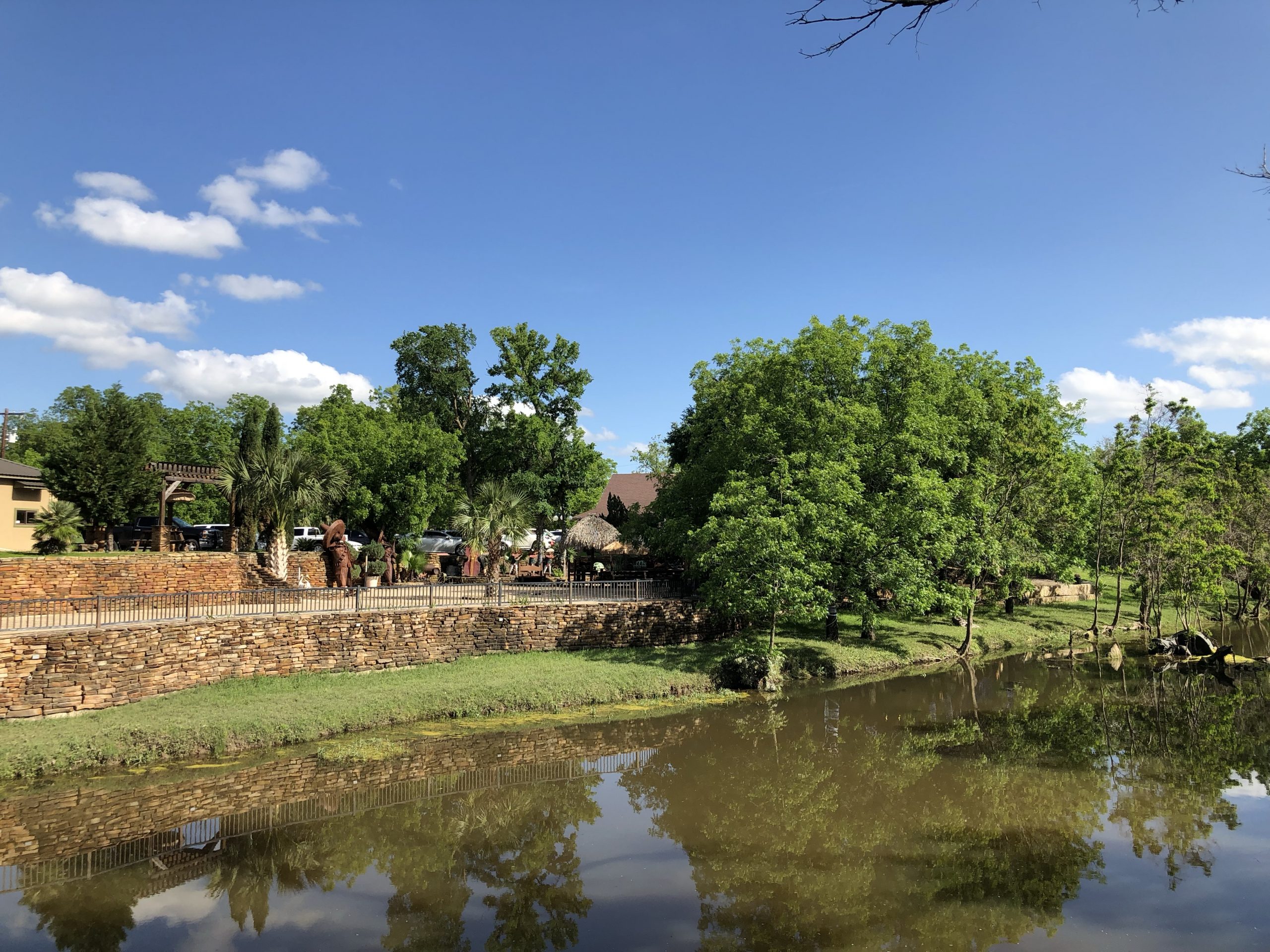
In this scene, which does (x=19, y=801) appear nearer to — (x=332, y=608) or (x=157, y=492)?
(x=332, y=608)

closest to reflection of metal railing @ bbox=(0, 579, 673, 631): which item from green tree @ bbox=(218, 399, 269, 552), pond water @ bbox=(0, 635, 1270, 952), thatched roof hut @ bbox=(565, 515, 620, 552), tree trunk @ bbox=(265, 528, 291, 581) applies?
tree trunk @ bbox=(265, 528, 291, 581)

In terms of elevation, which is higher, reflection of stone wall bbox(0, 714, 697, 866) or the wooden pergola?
the wooden pergola

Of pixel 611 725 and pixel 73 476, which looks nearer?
pixel 611 725

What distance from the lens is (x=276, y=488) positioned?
24.5 meters

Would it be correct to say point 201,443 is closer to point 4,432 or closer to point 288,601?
point 4,432

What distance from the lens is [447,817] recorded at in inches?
485

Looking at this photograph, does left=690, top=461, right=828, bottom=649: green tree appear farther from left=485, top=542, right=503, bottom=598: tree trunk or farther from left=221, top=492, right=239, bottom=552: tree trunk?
left=221, top=492, right=239, bottom=552: tree trunk

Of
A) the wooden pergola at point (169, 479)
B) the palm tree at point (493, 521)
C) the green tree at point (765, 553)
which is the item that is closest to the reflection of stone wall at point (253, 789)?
the green tree at point (765, 553)

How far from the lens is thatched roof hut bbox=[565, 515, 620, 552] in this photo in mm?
34719

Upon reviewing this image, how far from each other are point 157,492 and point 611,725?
24.0m

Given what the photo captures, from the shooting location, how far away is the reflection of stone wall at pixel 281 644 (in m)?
15.0

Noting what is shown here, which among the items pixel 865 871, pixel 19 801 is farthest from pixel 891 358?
pixel 19 801

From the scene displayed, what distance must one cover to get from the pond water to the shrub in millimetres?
3831

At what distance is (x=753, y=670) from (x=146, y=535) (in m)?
26.7
